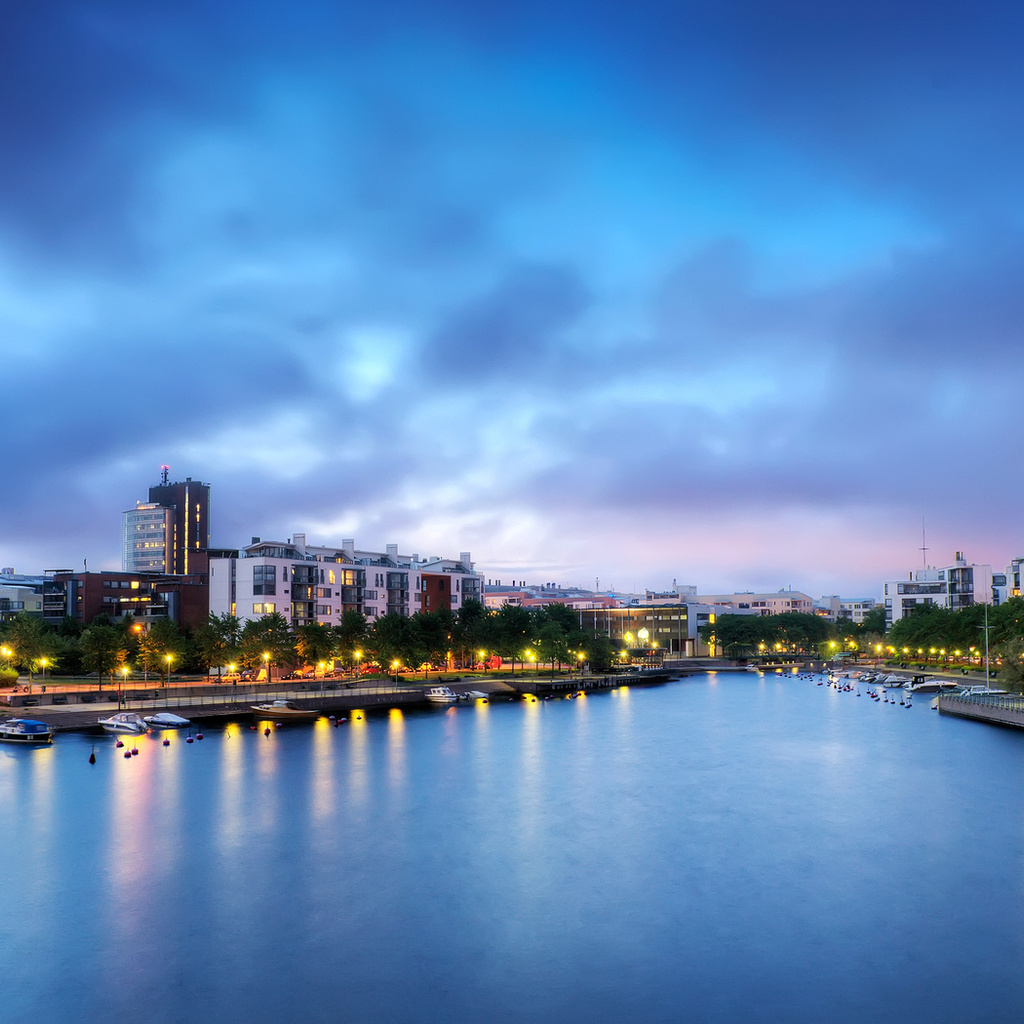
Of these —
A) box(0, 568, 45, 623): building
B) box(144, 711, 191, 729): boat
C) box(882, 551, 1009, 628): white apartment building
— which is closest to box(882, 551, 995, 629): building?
box(882, 551, 1009, 628): white apartment building

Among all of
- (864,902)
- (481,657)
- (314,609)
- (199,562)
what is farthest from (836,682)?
(864,902)

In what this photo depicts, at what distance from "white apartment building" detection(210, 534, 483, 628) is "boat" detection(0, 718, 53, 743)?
4955 cm

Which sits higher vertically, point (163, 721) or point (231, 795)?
point (163, 721)

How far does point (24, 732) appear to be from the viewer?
227 feet

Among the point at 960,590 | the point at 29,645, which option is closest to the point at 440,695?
the point at 29,645

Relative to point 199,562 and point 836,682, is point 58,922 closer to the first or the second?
point 199,562

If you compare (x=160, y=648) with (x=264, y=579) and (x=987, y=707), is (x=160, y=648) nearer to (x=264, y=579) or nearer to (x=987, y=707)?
(x=264, y=579)

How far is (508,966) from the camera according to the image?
29.0m

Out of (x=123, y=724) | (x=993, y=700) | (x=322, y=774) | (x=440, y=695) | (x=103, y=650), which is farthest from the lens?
(x=440, y=695)

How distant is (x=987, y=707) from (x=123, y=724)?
80.6m

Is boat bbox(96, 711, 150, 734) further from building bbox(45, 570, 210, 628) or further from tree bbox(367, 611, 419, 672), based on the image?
building bbox(45, 570, 210, 628)

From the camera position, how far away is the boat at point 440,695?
104938 millimetres

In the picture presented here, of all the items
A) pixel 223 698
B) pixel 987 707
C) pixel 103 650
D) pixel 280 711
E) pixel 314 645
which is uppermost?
pixel 103 650

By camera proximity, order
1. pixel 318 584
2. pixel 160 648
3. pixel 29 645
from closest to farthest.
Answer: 1. pixel 29 645
2. pixel 160 648
3. pixel 318 584
